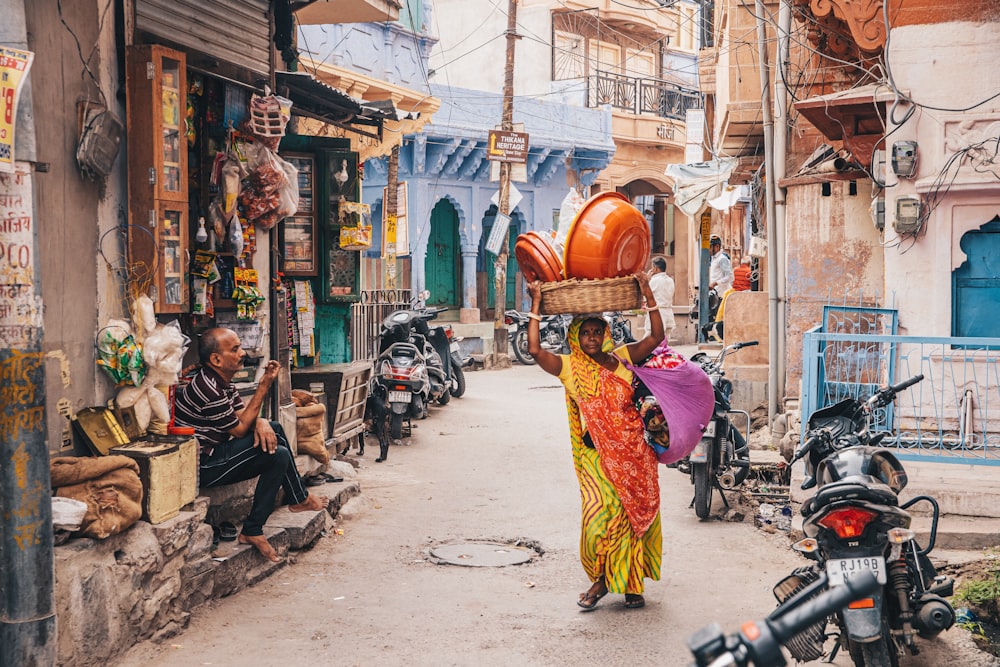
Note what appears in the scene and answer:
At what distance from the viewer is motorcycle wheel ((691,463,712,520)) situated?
26.2 ft

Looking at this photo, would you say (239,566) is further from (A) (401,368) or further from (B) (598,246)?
(A) (401,368)

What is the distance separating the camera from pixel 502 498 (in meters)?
8.99

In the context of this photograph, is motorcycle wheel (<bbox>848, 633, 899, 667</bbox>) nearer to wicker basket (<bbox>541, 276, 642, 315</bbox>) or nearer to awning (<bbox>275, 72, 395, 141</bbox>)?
wicker basket (<bbox>541, 276, 642, 315</bbox>)

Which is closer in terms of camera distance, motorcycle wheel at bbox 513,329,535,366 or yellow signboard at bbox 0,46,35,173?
yellow signboard at bbox 0,46,35,173

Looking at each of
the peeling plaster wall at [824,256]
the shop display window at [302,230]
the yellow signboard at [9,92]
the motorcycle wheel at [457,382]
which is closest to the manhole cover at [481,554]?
the shop display window at [302,230]

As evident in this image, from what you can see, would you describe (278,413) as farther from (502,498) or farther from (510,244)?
(510,244)

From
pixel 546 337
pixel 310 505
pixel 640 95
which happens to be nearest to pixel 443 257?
pixel 546 337

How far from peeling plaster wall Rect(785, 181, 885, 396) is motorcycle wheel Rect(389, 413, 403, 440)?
4179mm

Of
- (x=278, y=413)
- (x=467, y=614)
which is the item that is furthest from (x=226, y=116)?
(x=467, y=614)

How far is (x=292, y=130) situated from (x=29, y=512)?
5719 mm

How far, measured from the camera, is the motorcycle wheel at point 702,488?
7.98 m

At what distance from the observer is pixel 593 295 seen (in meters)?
5.81

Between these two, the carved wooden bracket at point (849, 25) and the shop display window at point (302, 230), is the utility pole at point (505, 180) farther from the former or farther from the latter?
the shop display window at point (302, 230)

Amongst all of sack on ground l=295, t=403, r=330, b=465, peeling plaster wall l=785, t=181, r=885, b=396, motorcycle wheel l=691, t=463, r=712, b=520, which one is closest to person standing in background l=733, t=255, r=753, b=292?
peeling plaster wall l=785, t=181, r=885, b=396
